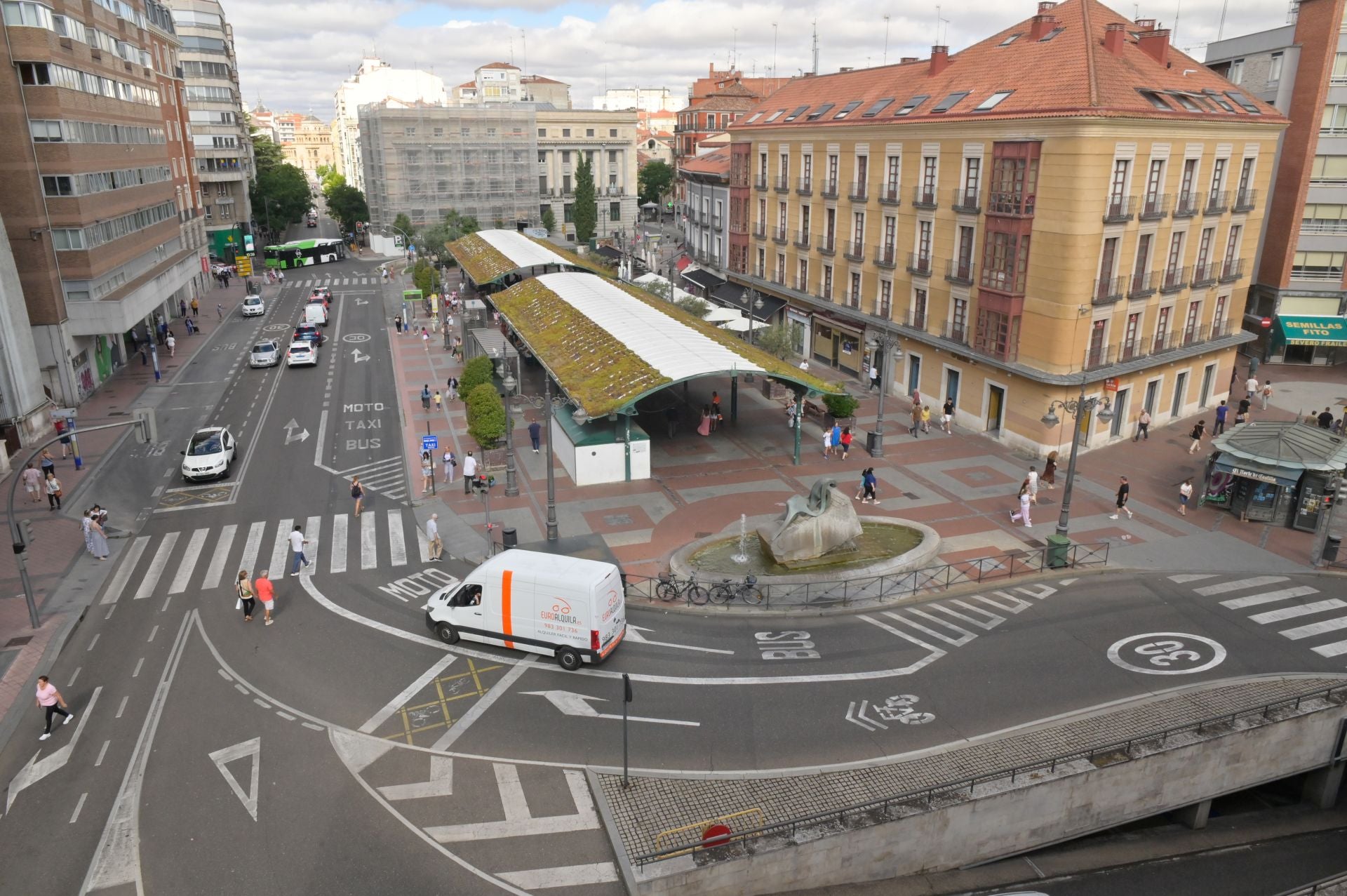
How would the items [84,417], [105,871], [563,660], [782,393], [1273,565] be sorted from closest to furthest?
1. [105,871]
2. [563,660]
3. [1273,565]
4. [84,417]
5. [782,393]

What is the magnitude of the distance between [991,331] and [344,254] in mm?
92315

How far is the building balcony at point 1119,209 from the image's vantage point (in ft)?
111

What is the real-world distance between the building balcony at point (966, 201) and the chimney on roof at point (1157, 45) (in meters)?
10.1

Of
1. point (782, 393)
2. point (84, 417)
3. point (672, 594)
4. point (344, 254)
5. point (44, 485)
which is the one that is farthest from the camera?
point (344, 254)

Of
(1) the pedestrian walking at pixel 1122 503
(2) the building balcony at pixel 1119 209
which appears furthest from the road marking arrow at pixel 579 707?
(2) the building balcony at pixel 1119 209

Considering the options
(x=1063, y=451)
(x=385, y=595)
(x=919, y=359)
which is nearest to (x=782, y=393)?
(x=919, y=359)

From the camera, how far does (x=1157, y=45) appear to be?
38406mm

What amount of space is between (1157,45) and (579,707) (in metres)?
38.4

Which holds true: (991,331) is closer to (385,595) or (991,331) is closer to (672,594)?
(672,594)

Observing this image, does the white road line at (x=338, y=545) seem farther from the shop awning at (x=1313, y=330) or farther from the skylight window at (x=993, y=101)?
the shop awning at (x=1313, y=330)

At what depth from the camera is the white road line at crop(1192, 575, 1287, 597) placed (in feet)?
82.1

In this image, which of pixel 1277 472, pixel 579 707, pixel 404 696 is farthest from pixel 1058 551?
pixel 404 696

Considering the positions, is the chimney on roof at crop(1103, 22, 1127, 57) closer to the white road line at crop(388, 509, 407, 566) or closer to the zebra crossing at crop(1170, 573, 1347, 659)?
the zebra crossing at crop(1170, 573, 1347, 659)

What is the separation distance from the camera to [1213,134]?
36.6 metres
